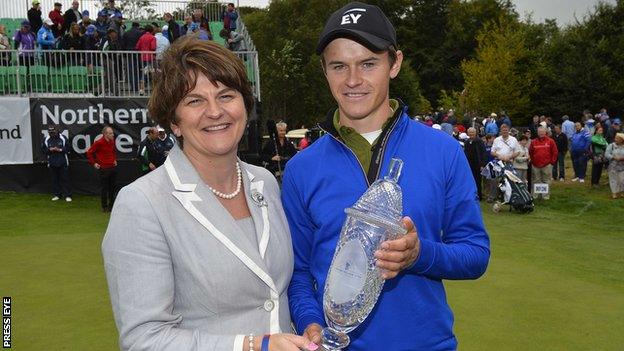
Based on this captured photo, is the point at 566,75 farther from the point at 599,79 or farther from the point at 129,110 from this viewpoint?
the point at 129,110

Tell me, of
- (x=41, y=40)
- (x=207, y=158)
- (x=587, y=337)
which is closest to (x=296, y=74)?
(x=41, y=40)

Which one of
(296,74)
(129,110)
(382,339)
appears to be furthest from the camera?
(296,74)

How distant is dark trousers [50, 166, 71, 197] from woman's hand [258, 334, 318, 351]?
50.9ft

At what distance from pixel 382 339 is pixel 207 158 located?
3.11ft

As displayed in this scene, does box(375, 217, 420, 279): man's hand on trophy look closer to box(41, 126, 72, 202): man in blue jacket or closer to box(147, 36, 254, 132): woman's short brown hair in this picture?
box(147, 36, 254, 132): woman's short brown hair

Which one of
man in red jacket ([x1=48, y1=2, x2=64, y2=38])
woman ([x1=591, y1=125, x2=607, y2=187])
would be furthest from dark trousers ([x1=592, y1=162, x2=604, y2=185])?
man in red jacket ([x1=48, y1=2, x2=64, y2=38])

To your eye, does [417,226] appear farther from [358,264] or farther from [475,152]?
[475,152]

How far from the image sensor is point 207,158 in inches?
99.3

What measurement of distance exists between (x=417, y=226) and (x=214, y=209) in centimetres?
76

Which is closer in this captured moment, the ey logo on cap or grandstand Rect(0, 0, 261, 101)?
A: the ey logo on cap

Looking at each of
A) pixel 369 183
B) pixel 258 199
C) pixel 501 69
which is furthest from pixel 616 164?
pixel 501 69

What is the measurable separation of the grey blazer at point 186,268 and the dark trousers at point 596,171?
1894 centimetres

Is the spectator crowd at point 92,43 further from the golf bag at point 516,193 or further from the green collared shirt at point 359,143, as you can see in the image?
the green collared shirt at point 359,143

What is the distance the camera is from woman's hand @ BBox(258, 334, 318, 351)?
218cm
